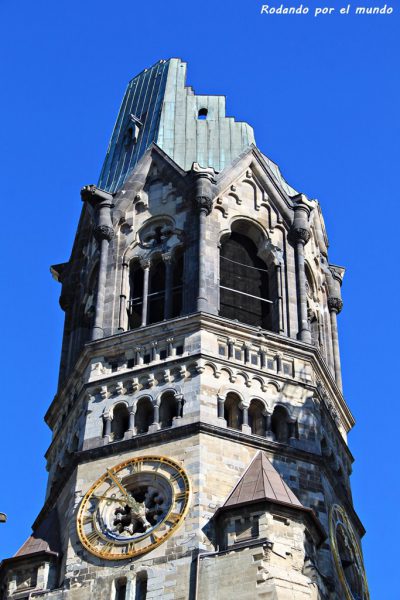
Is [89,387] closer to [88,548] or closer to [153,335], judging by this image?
[153,335]

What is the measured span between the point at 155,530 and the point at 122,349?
684 centimetres

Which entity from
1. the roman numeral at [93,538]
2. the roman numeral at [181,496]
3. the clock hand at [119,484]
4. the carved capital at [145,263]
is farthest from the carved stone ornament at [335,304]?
the roman numeral at [93,538]

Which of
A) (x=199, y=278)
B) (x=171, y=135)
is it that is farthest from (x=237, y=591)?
(x=171, y=135)

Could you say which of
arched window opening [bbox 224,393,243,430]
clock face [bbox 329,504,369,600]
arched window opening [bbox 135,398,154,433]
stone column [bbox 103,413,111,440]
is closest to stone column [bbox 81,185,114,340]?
stone column [bbox 103,413,111,440]

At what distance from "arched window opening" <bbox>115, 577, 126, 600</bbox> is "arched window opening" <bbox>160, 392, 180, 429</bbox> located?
498cm

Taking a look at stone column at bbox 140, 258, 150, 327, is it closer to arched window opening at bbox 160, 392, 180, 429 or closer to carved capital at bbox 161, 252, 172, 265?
carved capital at bbox 161, 252, 172, 265

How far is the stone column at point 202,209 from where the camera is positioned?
146 feet

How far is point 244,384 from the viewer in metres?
42.8

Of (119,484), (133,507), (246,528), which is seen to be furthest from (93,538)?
(246,528)

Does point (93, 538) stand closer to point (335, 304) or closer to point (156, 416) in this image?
point (156, 416)

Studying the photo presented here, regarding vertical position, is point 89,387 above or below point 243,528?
above

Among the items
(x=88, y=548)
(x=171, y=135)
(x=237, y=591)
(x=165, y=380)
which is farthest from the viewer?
(x=171, y=135)

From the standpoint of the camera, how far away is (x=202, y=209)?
46594mm

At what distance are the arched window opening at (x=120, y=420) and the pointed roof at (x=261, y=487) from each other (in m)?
3.84
